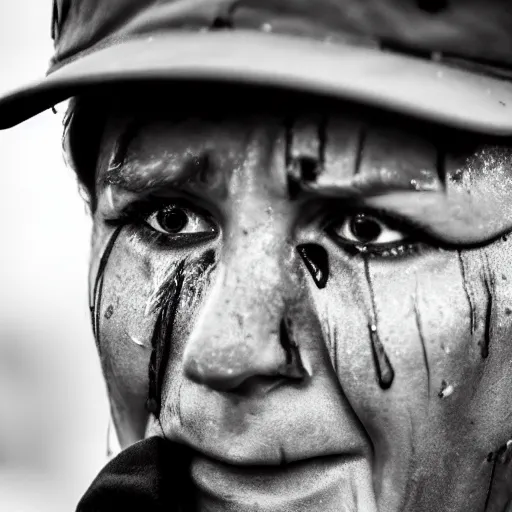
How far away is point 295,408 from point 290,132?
30 centimetres

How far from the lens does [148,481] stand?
3.21ft

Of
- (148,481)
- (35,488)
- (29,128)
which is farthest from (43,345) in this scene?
(148,481)

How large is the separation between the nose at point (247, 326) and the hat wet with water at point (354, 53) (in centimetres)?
19

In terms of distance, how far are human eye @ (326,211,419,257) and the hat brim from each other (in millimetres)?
139

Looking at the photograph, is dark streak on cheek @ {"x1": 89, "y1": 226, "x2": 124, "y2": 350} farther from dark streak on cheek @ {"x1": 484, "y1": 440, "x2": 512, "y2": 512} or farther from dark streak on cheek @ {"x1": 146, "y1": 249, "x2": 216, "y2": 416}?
dark streak on cheek @ {"x1": 484, "y1": 440, "x2": 512, "y2": 512}

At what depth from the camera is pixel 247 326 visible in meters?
0.90

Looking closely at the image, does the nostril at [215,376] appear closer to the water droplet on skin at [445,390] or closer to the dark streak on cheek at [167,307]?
the dark streak on cheek at [167,307]

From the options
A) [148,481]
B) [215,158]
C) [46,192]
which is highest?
[46,192]

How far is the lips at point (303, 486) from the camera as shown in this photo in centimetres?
94

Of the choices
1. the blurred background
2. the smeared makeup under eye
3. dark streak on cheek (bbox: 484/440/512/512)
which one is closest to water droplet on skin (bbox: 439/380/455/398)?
dark streak on cheek (bbox: 484/440/512/512)

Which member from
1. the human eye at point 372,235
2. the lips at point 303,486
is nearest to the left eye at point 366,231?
the human eye at point 372,235

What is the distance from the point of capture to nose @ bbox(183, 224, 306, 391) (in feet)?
2.93

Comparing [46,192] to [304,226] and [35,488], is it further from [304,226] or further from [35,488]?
[304,226]

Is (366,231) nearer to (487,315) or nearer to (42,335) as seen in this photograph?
(487,315)
